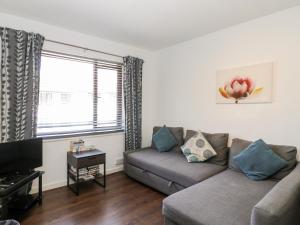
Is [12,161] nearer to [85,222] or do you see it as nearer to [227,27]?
[85,222]

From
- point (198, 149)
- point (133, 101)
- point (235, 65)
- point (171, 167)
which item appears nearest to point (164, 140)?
point (198, 149)

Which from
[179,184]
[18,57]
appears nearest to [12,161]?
[18,57]

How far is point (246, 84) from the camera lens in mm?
2732

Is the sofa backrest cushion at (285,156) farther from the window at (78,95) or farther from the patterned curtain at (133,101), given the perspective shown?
the window at (78,95)

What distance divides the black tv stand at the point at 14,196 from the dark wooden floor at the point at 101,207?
12 centimetres

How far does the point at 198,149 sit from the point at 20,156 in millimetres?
2398

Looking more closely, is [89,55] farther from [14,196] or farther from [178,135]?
[14,196]

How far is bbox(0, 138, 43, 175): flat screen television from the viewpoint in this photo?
2196 millimetres

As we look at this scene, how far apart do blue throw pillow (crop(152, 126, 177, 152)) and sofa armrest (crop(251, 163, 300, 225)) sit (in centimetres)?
195

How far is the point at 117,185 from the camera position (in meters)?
3.09

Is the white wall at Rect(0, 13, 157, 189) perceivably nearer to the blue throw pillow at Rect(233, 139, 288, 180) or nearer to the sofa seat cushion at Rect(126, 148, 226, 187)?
the sofa seat cushion at Rect(126, 148, 226, 187)

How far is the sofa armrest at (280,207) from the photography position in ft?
4.08

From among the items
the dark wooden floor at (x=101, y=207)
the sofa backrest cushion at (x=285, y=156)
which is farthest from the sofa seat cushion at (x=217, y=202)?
the dark wooden floor at (x=101, y=207)

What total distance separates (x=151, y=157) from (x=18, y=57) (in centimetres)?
239
